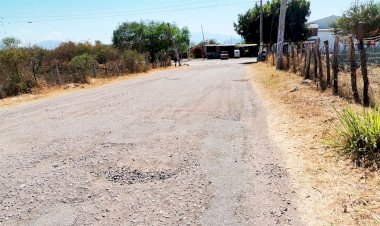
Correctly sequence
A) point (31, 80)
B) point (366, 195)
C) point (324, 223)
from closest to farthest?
point (324, 223) < point (366, 195) < point (31, 80)

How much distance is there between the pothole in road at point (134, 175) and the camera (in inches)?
177

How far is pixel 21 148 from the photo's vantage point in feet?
20.1

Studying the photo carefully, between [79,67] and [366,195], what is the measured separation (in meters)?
17.5

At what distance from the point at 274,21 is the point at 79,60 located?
2461 centimetres

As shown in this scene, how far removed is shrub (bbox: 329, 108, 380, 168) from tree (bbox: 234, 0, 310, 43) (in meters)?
35.2

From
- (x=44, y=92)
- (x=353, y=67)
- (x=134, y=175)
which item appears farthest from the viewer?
(x=44, y=92)

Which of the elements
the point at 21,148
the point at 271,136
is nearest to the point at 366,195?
the point at 271,136

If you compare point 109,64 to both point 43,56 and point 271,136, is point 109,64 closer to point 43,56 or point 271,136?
point 43,56

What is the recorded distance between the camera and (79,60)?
2169cm

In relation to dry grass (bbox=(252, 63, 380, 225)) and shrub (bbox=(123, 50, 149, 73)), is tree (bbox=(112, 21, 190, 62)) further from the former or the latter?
dry grass (bbox=(252, 63, 380, 225))

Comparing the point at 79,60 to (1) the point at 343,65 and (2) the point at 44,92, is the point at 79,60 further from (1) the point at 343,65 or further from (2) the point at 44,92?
(1) the point at 343,65

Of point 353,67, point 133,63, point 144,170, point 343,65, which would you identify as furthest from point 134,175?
point 133,63

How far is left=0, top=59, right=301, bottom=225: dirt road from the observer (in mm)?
3637

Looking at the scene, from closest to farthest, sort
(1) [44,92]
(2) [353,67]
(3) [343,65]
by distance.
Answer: (2) [353,67] < (3) [343,65] < (1) [44,92]
